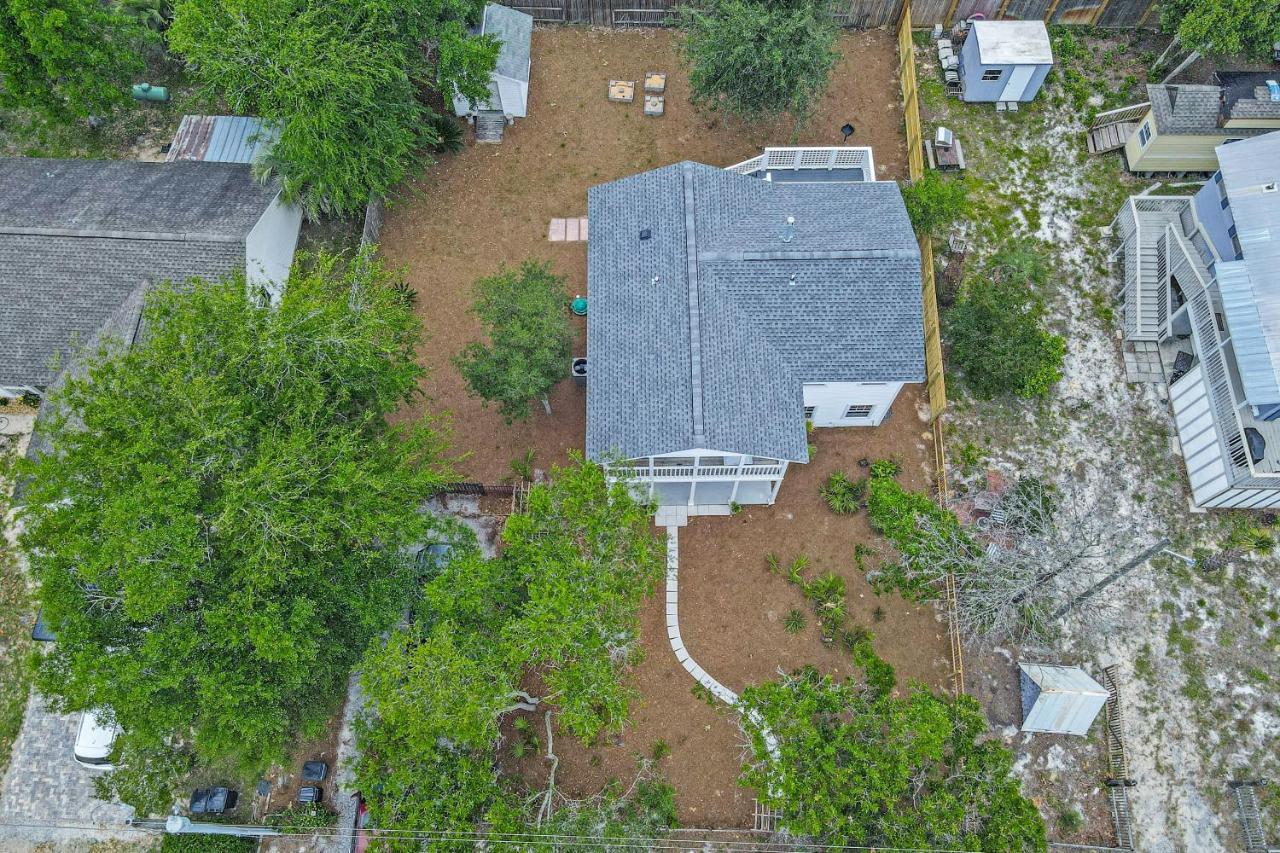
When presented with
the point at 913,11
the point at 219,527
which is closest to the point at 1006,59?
the point at 913,11

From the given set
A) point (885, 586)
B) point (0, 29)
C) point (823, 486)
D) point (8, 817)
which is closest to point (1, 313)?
point (0, 29)

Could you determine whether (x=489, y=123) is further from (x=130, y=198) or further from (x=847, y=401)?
(x=847, y=401)

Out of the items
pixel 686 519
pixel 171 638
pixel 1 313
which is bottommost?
pixel 171 638

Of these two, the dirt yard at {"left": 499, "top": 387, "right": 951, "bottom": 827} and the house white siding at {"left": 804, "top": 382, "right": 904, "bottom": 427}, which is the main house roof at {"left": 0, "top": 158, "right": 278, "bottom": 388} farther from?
the house white siding at {"left": 804, "top": 382, "right": 904, "bottom": 427}

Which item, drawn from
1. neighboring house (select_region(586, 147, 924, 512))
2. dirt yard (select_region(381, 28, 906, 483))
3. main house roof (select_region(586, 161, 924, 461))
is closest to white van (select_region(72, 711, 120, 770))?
dirt yard (select_region(381, 28, 906, 483))

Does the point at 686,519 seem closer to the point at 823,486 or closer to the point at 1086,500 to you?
the point at 823,486

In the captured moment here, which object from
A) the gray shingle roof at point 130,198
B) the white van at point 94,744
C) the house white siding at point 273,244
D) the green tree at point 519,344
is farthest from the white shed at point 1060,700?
the gray shingle roof at point 130,198
